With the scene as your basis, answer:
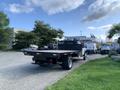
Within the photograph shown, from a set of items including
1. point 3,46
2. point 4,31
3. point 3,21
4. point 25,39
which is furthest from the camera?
point 3,46

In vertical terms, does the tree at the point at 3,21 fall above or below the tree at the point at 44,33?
above

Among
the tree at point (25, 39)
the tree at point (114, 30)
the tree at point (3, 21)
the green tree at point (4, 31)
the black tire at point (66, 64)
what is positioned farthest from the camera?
the tree at point (25, 39)

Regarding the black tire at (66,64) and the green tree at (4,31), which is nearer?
the black tire at (66,64)

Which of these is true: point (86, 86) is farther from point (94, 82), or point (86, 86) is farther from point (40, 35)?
point (40, 35)

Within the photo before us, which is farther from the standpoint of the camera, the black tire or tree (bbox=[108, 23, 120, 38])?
tree (bbox=[108, 23, 120, 38])

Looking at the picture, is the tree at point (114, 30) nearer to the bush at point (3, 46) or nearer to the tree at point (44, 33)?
the tree at point (44, 33)

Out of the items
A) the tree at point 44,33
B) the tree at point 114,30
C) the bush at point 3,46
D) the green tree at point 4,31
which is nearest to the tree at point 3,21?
the green tree at point 4,31

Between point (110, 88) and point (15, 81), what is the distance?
4.07m

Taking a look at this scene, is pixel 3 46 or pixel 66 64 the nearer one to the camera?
pixel 66 64

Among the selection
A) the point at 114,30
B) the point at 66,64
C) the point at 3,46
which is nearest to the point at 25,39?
the point at 3,46

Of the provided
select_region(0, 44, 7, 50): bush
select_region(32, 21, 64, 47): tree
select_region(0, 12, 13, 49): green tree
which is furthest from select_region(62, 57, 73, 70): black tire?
select_region(32, 21, 64, 47): tree

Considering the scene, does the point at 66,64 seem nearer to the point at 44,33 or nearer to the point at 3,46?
the point at 3,46

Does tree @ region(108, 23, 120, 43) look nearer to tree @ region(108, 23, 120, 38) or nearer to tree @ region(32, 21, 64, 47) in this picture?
tree @ region(108, 23, 120, 38)

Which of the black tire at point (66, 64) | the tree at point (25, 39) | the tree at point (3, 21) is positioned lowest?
the black tire at point (66, 64)
